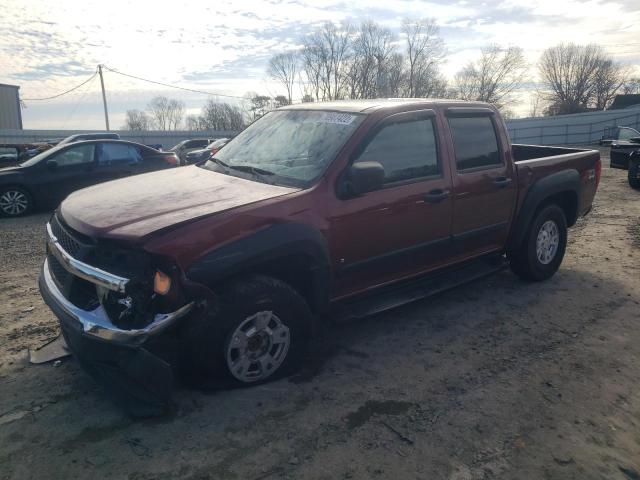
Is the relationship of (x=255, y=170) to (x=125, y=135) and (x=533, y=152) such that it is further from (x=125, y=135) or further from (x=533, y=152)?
(x=125, y=135)

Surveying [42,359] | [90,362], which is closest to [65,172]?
[42,359]

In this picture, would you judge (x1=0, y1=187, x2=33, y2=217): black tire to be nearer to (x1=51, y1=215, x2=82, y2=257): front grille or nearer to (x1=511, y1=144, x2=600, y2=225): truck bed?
(x1=51, y1=215, x2=82, y2=257): front grille

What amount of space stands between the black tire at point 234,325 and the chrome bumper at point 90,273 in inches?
18.5

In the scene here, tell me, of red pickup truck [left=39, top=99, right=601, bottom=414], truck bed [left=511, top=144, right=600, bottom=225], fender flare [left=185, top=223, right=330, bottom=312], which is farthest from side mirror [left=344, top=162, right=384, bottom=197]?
truck bed [left=511, top=144, right=600, bottom=225]

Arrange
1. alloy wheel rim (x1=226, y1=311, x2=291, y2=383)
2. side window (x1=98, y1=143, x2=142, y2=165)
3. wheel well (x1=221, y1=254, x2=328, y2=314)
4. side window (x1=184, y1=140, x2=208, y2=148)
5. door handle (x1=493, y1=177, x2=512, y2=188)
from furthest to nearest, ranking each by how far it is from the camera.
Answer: side window (x1=184, y1=140, x2=208, y2=148), side window (x1=98, y1=143, x2=142, y2=165), door handle (x1=493, y1=177, x2=512, y2=188), wheel well (x1=221, y1=254, x2=328, y2=314), alloy wheel rim (x1=226, y1=311, x2=291, y2=383)

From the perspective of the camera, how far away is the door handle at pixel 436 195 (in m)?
3.92

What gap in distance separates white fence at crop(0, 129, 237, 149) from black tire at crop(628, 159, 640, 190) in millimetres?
35298

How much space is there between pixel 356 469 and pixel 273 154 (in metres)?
2.40

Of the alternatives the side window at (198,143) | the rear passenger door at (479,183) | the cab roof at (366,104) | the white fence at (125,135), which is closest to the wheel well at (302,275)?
the cab roof at (366,104)

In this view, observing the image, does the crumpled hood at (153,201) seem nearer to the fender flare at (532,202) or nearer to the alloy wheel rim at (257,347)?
the alloy wheel rim at (257,347)

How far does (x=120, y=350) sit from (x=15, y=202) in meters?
8.02

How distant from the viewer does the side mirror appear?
3.28 m

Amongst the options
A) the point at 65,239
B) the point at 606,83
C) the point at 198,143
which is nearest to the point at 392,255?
the point at 65,239

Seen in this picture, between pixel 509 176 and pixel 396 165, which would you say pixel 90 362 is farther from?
pixel 509 176
